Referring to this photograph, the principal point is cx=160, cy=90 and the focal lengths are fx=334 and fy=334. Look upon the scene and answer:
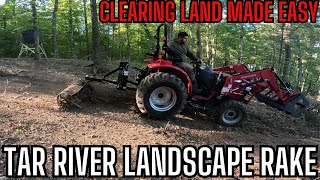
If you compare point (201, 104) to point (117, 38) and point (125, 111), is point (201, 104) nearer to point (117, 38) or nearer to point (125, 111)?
point (125, 111)

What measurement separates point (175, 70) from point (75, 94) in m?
2.21

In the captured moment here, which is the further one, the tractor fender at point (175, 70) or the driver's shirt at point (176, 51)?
the driver's shirt at point (176, 51)

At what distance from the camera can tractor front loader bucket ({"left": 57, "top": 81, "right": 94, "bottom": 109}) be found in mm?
6918

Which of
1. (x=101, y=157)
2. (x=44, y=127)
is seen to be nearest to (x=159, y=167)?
(x=101, y=157)

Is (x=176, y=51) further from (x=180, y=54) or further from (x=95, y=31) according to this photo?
(x=95, y=31)

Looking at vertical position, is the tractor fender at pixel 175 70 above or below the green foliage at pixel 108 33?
below

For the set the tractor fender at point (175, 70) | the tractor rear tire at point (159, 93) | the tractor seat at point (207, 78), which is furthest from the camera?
the tractor seat at point (207, 78)

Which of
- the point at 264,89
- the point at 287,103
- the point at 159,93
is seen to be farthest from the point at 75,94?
the point at 287,103

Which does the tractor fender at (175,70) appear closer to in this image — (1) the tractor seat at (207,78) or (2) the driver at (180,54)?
(2) the driver at (180,54)

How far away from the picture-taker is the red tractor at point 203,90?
6941 millimetres

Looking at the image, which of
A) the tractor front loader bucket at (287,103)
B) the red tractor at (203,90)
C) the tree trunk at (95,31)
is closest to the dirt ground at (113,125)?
the red tractor at (203,90)

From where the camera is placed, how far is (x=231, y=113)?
299 inches

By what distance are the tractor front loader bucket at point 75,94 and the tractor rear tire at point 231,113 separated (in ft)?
9.94

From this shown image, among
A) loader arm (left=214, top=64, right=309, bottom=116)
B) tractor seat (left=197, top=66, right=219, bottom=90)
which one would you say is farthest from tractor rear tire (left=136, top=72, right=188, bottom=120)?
loader arm (left=214, top=64, right=309, bottom=116)
